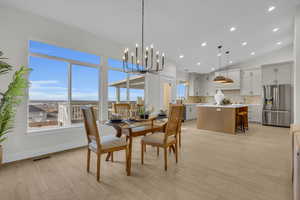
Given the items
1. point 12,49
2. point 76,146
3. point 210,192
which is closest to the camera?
point 210,192

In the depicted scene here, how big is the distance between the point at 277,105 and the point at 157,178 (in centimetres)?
662

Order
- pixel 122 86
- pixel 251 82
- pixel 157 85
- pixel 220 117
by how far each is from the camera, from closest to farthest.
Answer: pixel 122 86 < pixel 220 117 < pixel 157 85 < pixel 251 82

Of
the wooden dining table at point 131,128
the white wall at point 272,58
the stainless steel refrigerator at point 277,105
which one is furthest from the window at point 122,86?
the white wall at point 272,58

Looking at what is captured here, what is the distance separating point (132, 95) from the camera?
5.05 m

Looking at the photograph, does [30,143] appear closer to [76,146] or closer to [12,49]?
[76,146]

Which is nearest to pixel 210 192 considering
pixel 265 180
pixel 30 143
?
pixel 265 180

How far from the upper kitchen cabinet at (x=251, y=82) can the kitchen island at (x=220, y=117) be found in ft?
6.82

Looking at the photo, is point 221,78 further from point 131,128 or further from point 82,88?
point 82,88

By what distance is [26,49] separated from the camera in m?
2.89

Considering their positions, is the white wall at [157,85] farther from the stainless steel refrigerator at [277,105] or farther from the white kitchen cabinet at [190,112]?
the stainless steel refrigerator at [277,105]

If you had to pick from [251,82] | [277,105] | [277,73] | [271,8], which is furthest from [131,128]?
[251,82]

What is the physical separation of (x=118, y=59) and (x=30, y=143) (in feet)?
9.63

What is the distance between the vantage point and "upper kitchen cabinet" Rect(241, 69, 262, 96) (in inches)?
283

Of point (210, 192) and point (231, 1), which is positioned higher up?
point (231, 1)
